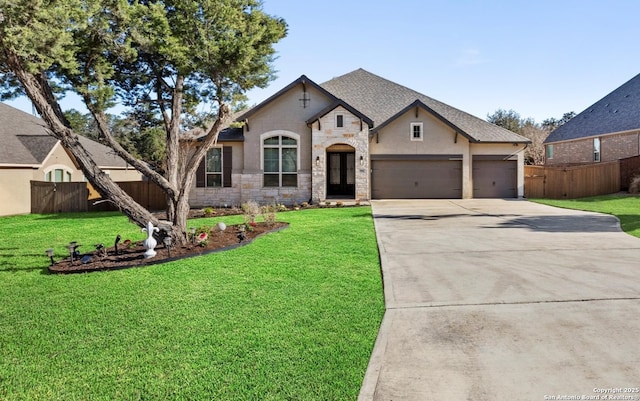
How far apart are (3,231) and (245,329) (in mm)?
13056

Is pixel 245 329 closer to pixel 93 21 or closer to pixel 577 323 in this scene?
pixel 577 323

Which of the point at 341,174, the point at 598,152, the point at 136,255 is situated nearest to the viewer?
the point at 136,255

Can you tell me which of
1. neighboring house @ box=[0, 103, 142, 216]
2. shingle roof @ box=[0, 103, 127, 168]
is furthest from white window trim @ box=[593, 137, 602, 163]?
shingle roof @ box=[0, 103, 127, 168]

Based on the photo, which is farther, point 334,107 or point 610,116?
point 610,116

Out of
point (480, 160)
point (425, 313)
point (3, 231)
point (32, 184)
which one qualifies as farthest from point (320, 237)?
point (32, 184)

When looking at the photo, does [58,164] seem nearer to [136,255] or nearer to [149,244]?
[136,255]

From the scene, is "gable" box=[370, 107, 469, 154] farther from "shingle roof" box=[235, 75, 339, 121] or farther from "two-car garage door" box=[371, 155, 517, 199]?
"shingle roof" box=[235, 75, 339, 121]

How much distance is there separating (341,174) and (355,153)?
3.50 meters

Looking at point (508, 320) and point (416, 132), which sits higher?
point (416, 132)

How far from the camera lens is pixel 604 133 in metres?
27.9

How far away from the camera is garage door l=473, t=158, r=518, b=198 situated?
23.3 meters

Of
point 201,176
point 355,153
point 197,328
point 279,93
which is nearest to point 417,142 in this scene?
point 355,153

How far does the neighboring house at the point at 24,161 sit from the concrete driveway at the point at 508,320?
1594 centimetres

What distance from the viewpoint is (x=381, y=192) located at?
23.0m
